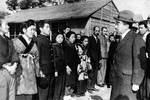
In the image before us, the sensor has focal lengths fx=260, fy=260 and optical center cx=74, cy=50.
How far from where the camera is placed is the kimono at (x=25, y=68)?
484 cm

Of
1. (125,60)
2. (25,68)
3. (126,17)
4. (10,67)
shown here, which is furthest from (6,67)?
(126,17)

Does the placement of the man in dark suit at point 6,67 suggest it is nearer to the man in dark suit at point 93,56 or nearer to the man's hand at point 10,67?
the man's hand at point 10,67

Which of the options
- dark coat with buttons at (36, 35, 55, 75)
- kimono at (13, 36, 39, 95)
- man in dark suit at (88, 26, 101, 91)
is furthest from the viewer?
man in dark suit at (88, 26, 101, 91)

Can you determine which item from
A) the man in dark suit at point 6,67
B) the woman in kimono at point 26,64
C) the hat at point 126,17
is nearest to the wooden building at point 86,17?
the woman in kimono at point 26,64

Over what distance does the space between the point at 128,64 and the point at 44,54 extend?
1921 millimetres

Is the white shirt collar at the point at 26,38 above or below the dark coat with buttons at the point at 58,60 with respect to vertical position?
above

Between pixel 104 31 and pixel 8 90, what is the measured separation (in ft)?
18.5

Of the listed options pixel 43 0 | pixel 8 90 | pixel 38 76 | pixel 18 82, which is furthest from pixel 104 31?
pixel 43 0

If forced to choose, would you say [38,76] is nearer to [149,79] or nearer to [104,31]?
[149,79]

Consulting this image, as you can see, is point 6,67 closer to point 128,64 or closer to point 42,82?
point 42,82

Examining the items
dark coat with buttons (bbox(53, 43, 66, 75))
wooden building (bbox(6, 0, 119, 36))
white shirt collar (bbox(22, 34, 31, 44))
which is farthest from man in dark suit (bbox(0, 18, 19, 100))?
wooden building (bbox(6, 0, 119, 36))

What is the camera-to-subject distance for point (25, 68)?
491 cm

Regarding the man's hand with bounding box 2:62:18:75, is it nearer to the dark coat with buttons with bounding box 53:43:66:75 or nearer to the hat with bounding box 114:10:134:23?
the dark coat with buttons with bounding box 53:43:66:75

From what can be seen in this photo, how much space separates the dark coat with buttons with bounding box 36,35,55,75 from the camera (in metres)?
5.35
